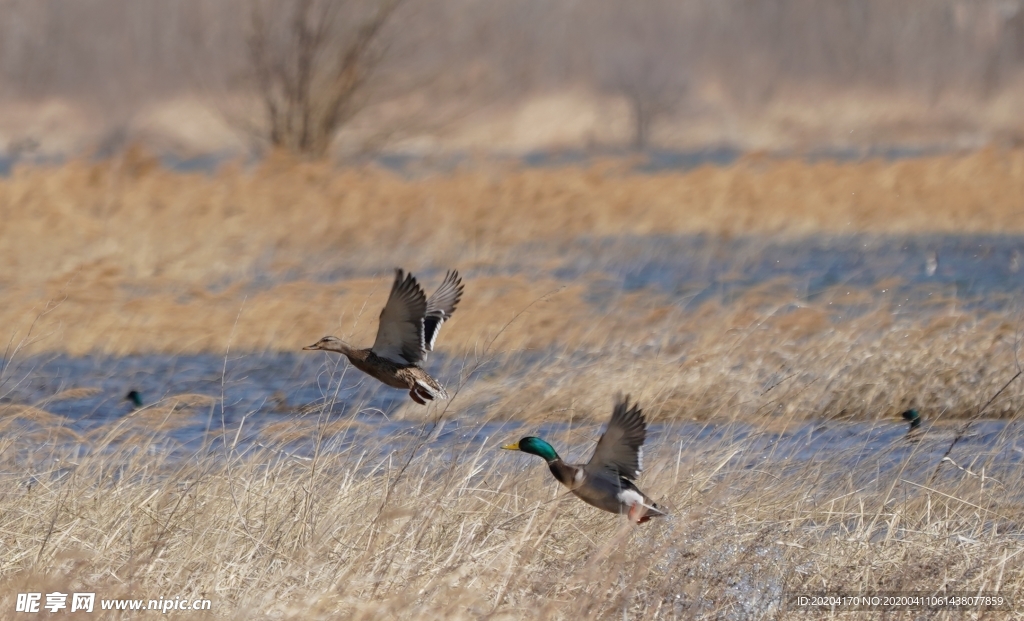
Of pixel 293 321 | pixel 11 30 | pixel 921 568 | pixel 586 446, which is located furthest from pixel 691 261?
pixel 11 30

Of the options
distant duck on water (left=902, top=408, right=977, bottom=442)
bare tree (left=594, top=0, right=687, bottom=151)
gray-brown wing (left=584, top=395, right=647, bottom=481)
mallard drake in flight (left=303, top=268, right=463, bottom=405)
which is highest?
gray-brown wing (left=584, top=395, right=647, bottom=481)

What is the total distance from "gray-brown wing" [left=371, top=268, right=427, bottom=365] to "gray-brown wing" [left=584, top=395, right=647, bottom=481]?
154cm

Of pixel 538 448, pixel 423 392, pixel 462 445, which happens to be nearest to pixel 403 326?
pixel 423 392

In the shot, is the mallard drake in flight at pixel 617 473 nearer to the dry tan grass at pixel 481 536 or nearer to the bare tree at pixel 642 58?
the dry tan grass at pixel 481 536

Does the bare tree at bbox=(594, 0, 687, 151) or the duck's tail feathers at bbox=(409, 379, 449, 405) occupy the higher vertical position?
the duck's tail feathers at bbox=(409, 379, 449, 405)

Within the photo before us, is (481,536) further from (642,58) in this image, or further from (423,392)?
(642,58)

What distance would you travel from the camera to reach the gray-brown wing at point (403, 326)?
229 inches

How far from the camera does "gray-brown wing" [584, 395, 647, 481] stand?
171 inches

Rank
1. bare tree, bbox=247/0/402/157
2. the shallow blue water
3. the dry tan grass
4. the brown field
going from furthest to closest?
bare tree, bbox=247/0/402/157
the shallow blue water
the brown field
the dry tan grass

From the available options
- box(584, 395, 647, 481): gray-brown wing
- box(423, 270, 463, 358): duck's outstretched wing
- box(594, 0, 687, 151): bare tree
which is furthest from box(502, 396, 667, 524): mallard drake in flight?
box(594, 0, 687, 151): bare tree

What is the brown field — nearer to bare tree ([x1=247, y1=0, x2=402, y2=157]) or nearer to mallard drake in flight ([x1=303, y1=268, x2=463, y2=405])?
mallard drake in flight ([x1=303, y1=268, x2=463, y2=405])

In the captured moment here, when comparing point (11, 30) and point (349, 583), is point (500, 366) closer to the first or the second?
point (349, 583)

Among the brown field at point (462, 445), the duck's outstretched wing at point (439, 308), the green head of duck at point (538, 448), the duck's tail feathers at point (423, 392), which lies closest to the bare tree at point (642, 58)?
the brown field at point (462, 445)

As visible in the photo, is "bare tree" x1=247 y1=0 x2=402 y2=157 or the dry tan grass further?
"bare tree" x1=247 y1=0 x2=402 y2=157
